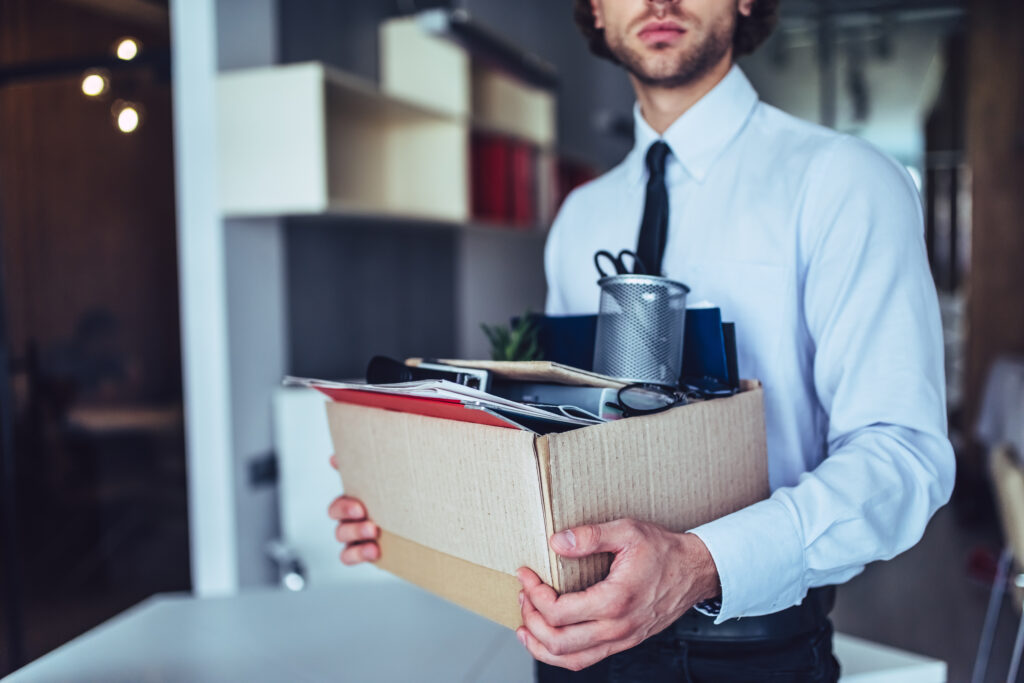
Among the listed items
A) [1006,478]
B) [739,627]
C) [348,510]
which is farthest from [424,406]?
[1006,478]

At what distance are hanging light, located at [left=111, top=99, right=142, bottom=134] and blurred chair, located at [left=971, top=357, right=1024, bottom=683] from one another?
105 inches

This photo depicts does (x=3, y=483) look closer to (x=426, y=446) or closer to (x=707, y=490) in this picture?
(x=426, y=446)

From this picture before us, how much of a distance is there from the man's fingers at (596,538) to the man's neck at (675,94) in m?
0.68

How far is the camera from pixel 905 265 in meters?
0.89

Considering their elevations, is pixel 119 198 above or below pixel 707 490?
above

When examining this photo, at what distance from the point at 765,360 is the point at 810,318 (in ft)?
0.26

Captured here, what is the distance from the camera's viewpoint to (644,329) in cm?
82

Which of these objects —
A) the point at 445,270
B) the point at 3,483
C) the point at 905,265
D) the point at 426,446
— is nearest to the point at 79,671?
the point at 426,446

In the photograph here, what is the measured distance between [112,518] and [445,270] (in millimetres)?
1604

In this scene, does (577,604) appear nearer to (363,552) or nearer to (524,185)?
(363,552)

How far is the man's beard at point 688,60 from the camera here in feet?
3.44

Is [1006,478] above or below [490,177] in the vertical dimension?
below

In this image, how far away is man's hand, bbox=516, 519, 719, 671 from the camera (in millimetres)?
653

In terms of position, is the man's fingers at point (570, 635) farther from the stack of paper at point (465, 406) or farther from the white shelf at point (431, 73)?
the white shelf at point (431, 73)
